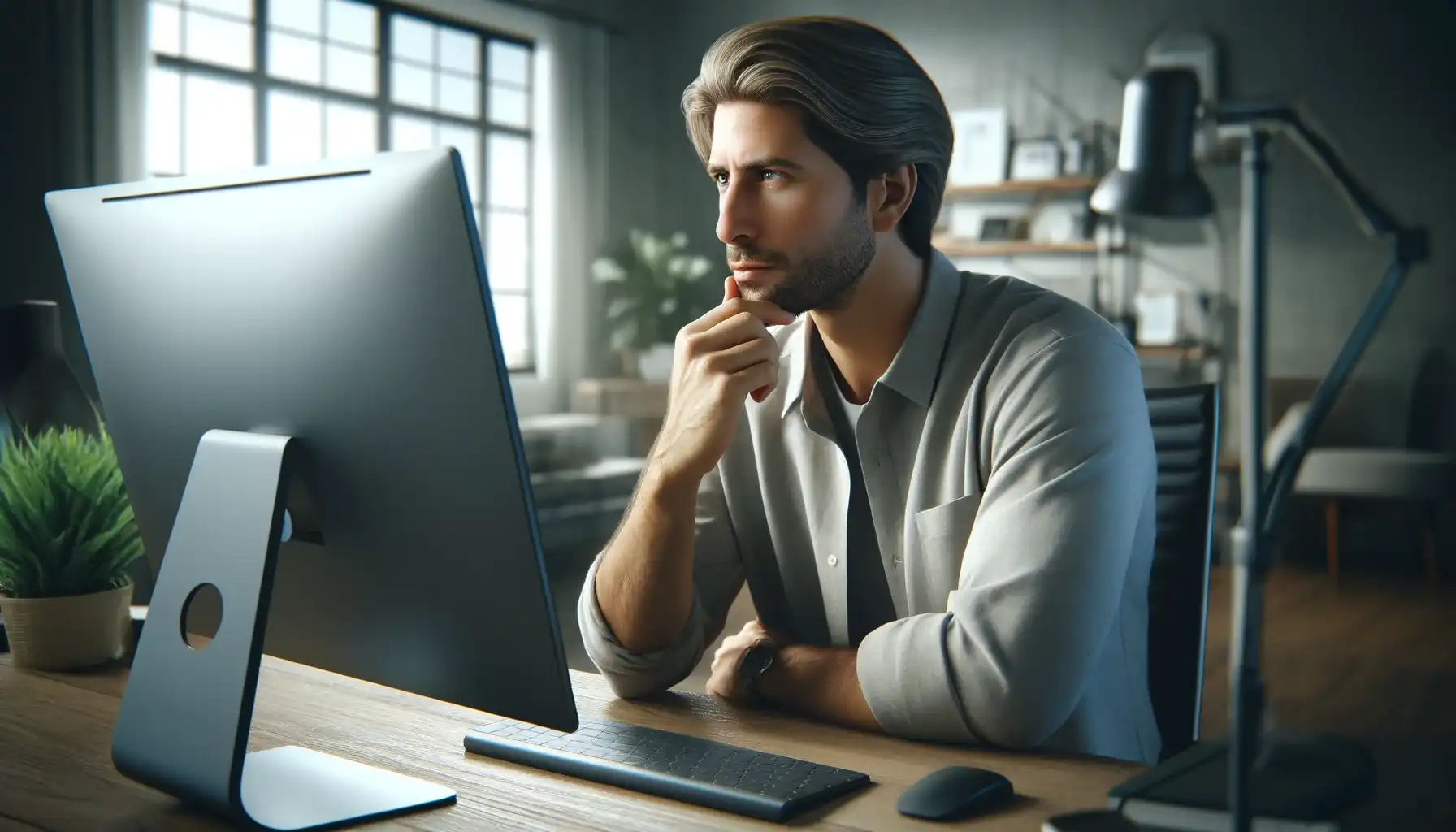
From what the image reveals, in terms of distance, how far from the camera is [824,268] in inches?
52.2

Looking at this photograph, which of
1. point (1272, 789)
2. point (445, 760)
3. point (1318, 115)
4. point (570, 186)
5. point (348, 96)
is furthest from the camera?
point (570, 186)

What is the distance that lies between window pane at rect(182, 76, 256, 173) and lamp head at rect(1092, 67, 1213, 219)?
5.05 metres

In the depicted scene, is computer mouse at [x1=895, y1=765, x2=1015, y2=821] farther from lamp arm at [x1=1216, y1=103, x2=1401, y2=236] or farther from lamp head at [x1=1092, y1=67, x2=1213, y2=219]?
lamp head at [x1=1092, y1=67, x2=1213, y2=219]

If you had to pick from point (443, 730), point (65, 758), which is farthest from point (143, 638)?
point (443, 730)

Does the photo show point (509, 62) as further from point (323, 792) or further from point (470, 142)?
point (323, 792)

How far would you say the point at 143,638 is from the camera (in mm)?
879

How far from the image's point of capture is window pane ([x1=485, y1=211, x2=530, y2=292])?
24.1 ft

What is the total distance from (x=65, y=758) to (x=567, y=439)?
5960 millimetres

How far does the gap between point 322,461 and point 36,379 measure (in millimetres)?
896

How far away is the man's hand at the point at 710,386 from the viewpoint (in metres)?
1.17

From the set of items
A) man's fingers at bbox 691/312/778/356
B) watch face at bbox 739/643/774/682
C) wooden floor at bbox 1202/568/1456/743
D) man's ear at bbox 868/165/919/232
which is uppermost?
man's ear at bbox 868/165/919/232

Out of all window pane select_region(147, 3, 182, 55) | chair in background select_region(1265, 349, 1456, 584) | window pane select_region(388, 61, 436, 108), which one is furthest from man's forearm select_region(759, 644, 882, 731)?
window pane select_region(388, 61, 436, 108)

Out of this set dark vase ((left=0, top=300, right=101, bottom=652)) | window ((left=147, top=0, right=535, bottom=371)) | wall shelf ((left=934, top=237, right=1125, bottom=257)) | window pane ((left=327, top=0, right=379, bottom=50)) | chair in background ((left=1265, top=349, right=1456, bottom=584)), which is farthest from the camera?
wall shelf ((left=934, top=237, right=1125, bottom=257))

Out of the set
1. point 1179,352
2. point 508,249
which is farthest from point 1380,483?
point 508,249
